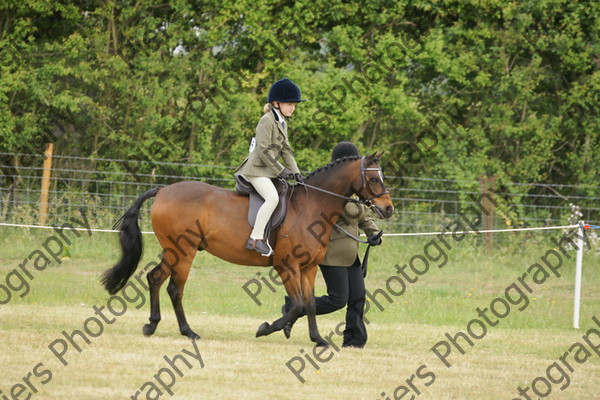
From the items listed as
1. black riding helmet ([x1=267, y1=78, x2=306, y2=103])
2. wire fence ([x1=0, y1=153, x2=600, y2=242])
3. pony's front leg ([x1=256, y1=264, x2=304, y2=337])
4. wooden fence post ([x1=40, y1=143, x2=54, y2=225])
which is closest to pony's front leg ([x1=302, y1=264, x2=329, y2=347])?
pony's front leg ([x1=256, y1=264, x2=304, y2=337])

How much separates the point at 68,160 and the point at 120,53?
2468mm

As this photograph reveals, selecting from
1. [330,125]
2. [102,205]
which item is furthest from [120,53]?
[330,125]

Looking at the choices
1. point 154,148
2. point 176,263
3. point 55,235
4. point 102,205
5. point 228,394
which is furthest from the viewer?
point 154,148

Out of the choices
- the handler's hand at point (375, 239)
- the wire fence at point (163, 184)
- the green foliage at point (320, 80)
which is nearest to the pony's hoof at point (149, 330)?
the handler's hand at point (375, 239)

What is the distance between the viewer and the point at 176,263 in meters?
8.03

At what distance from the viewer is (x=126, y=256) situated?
26.8 feet

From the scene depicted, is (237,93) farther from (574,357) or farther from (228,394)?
(228,394)

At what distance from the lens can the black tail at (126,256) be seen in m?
8.16

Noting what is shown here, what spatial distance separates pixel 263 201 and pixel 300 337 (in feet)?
5.16

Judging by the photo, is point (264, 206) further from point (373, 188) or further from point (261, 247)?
point (373, 188)

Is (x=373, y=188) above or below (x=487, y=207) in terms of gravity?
above

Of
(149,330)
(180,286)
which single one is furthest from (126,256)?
(149,330)

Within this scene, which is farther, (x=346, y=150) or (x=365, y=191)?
(x=346, y=150)

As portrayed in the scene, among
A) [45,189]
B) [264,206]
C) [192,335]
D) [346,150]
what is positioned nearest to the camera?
[264,206]
